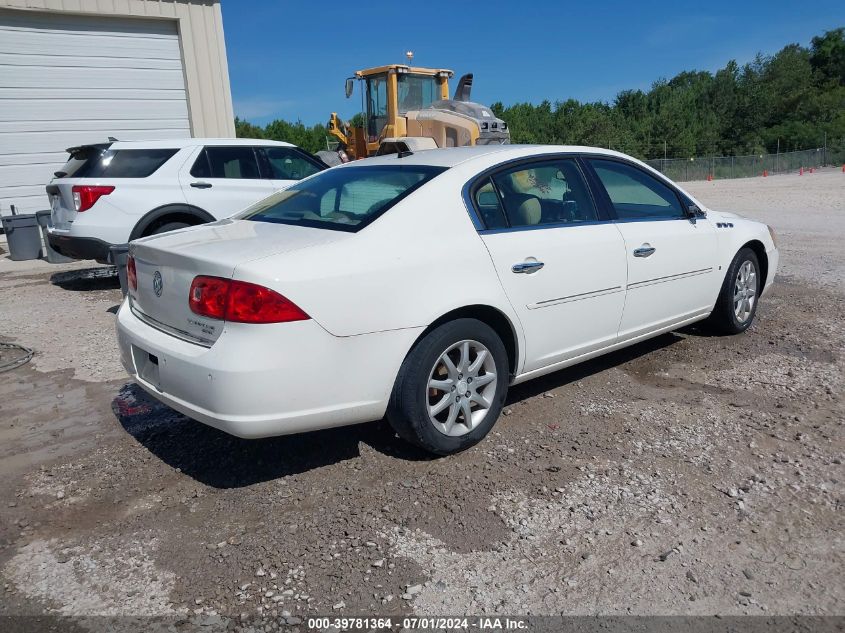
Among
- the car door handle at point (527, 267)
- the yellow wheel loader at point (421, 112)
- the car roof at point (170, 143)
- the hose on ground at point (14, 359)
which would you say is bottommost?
the hose on ground at point (14, 359)

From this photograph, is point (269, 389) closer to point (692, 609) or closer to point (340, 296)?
point (340, 296)

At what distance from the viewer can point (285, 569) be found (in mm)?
2764

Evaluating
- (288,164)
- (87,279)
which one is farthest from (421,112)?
(87,279)

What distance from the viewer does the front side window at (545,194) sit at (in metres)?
4.01

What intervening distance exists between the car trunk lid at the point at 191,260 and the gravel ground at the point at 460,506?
2.67ft

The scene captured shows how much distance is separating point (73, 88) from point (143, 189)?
6631mm

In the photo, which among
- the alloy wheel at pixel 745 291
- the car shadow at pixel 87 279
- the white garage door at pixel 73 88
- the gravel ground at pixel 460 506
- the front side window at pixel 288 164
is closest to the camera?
the gravel ground at pixel 460 506

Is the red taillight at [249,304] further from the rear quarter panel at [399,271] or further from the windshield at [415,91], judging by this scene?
the windshield at [415,91]

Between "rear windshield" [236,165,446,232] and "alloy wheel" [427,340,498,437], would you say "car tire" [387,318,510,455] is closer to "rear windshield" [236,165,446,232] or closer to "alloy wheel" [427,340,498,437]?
"alloy wheel" [427,340,498,437]

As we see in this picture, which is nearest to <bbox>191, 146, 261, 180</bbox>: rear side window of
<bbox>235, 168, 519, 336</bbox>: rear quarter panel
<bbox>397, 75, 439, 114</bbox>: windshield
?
<bbox>235, 168, 519, 336</bbox>: rear quarter panel

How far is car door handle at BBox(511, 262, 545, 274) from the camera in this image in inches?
149

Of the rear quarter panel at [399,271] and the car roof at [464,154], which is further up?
the car roof at [464,154]

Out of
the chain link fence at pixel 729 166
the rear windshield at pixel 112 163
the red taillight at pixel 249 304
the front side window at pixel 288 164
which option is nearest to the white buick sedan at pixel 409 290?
the red taillight at pixel 249 304

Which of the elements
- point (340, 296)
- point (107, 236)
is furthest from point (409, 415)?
point (107, 236)
